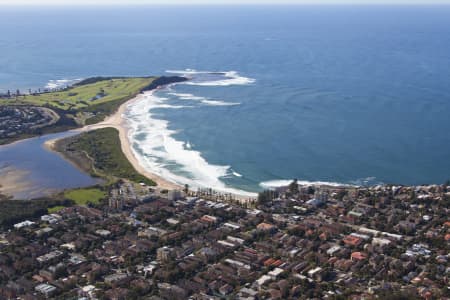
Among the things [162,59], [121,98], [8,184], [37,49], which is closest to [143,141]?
[8,184]

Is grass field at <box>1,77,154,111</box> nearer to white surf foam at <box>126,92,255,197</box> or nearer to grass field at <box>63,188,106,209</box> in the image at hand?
white surf foam at <box>126,92,255,197</box>

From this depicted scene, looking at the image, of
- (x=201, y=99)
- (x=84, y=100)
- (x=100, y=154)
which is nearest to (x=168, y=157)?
(x=100, y=154)

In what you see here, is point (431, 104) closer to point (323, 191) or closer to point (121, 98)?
point (323, 191)

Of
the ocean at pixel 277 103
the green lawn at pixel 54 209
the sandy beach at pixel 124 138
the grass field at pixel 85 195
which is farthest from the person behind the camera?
the ocean at pixel 277 103

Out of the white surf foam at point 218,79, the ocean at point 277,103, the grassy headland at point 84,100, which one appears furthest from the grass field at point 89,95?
the white surf foam at point 218,79

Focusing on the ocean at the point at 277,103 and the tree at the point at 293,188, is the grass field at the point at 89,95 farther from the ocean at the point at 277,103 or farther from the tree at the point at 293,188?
the tree at the point at 293,188

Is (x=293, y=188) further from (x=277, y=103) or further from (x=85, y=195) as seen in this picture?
(x=277, y=103)
